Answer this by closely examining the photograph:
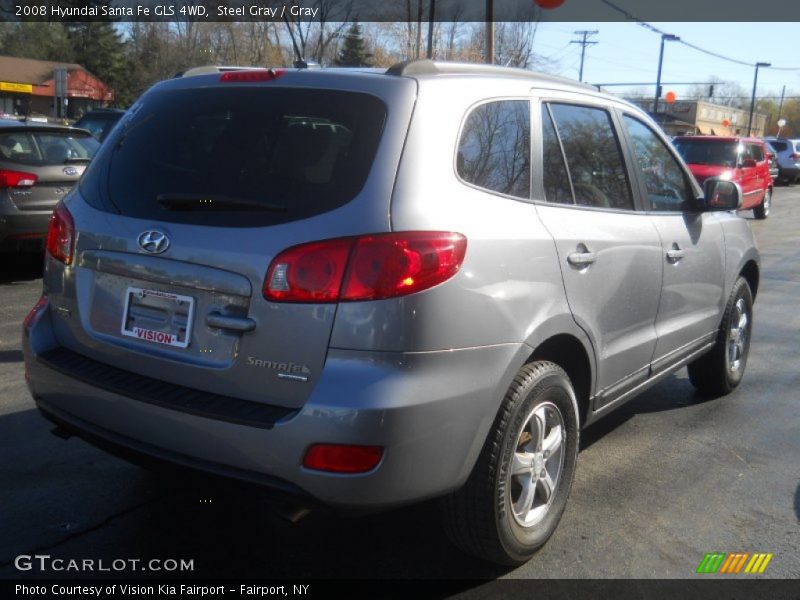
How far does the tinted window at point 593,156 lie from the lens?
365 cm

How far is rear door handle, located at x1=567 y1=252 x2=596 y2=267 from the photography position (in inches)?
131

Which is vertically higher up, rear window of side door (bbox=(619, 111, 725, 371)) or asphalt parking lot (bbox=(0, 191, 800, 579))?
rear window of side door (bbox=(619, 111, 725, 371))

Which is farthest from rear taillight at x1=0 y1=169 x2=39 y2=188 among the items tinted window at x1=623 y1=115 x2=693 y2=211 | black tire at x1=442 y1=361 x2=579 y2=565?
black tire at x1=442 y1=361 x2=579 y2=565

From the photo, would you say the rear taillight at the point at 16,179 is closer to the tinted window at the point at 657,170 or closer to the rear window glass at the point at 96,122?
the tinted window at the point at 657,170

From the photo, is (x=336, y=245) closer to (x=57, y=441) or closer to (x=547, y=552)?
(x=547, y=552)

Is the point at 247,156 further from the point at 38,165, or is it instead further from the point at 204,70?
the point at 38,165

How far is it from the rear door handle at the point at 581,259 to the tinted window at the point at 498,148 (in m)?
0.31

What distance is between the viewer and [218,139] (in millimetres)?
2973

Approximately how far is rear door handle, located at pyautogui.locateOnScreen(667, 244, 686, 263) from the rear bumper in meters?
1.73

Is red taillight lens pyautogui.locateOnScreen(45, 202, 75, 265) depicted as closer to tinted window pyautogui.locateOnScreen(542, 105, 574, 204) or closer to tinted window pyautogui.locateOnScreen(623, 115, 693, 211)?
tinted window pyautogui.locateOnScreen(542, 105, 574, 204)

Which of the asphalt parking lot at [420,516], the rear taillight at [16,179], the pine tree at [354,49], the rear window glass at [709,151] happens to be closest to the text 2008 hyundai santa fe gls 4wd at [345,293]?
the asphalt parking lot at [420,516]

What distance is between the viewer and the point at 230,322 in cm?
267

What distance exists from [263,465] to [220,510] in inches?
44.3

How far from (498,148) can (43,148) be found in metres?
6.95
